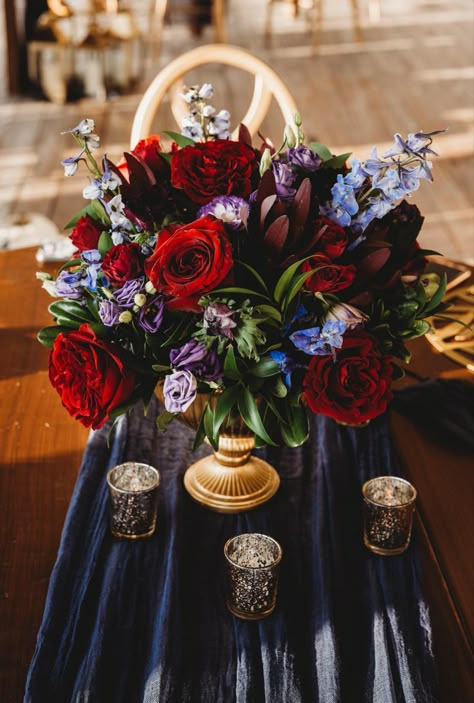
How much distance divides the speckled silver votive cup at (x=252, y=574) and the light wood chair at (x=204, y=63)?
0.85 m

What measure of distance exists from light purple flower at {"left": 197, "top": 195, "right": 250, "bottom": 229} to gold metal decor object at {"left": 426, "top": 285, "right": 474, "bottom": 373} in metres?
0.58

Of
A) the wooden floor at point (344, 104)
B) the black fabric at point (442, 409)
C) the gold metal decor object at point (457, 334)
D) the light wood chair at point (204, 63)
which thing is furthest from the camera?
the wooden floor at point (344, 104)

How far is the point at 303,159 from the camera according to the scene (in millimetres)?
986

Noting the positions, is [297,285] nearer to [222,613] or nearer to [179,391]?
[179,391]

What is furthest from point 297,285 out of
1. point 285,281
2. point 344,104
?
point 344,104

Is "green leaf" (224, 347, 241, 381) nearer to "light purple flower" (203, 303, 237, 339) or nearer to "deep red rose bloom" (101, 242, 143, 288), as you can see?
"light purple flower" (203, 303, 237, 339)

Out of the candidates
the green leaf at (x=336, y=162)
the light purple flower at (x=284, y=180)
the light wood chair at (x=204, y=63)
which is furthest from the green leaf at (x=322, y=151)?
the light wood chair at (x=204, y=63)

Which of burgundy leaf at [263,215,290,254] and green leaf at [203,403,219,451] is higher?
burgundy leaf at [263,215,290,254]

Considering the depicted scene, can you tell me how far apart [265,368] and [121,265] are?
7.4 inches

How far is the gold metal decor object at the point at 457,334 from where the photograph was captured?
1438 millimetres

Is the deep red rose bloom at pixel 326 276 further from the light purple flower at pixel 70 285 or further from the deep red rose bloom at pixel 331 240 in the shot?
the light purple flower at pixel 70 285

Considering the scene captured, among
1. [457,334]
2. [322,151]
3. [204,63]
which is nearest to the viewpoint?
[322,151]

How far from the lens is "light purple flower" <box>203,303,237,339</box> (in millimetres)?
887

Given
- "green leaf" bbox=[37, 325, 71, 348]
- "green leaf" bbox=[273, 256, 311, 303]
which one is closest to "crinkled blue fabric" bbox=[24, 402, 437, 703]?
"green leaf" bbox=[37, 325, 71, 348]
